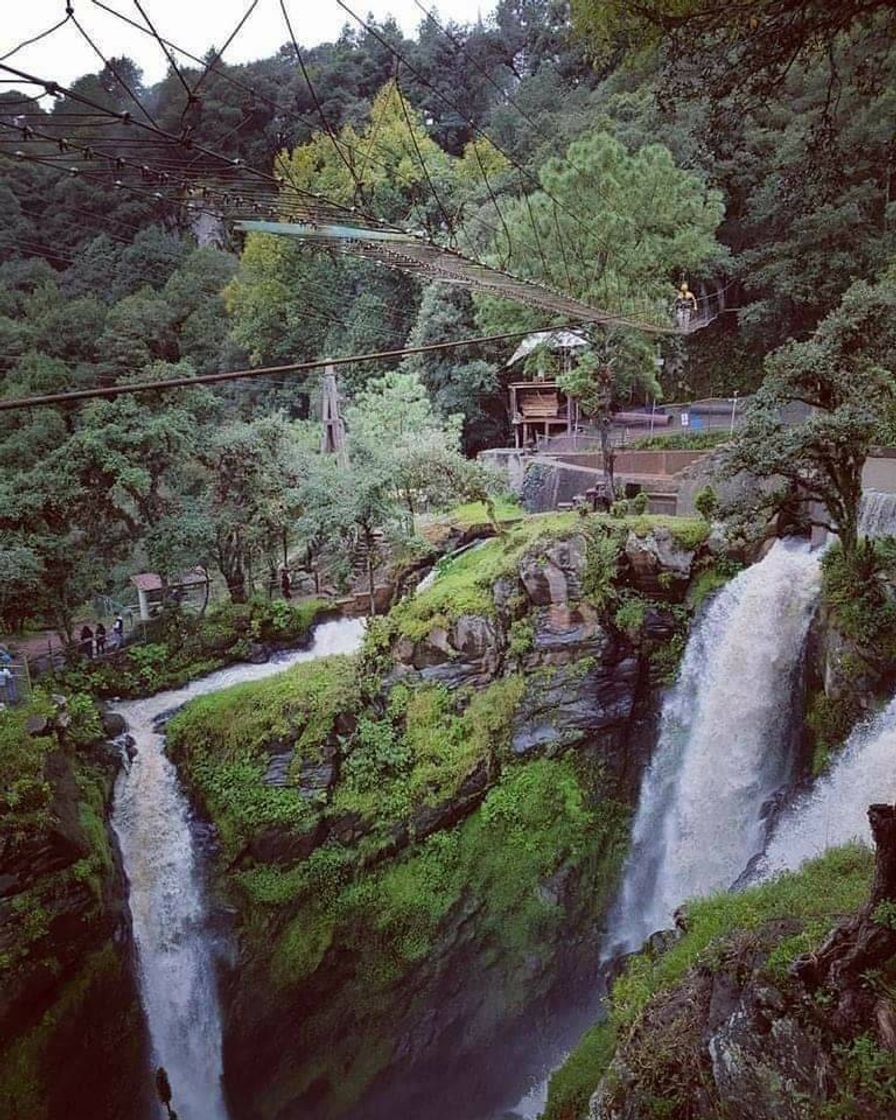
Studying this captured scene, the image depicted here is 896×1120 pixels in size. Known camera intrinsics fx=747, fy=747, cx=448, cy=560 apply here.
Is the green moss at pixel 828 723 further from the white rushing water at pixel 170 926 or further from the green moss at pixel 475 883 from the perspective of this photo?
the white rushing water at pixel 170 926

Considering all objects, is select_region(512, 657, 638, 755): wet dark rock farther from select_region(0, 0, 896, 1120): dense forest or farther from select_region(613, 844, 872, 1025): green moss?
select_region(613, 844, 872, 1025): green moss

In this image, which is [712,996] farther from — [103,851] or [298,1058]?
[103,851]

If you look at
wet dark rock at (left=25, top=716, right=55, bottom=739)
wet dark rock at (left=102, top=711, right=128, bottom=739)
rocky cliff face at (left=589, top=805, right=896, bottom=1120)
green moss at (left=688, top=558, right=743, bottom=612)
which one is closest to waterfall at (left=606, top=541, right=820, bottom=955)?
green moss at (left=688, top=558, right=743, bottom=612)

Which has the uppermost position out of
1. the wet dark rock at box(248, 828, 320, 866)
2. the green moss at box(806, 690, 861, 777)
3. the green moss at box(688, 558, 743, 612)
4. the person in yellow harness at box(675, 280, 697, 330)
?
the person in yellow harness at box(675, 280, 697, 330)

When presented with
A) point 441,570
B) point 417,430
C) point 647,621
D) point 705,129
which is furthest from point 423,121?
point 705,129

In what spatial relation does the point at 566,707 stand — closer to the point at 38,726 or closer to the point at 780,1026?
the point at 780,1026

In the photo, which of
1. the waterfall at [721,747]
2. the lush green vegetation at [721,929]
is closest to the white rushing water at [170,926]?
the lush green vegetation at [721,929]

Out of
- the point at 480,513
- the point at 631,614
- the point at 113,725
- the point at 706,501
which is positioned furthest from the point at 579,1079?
the point at 480,513
